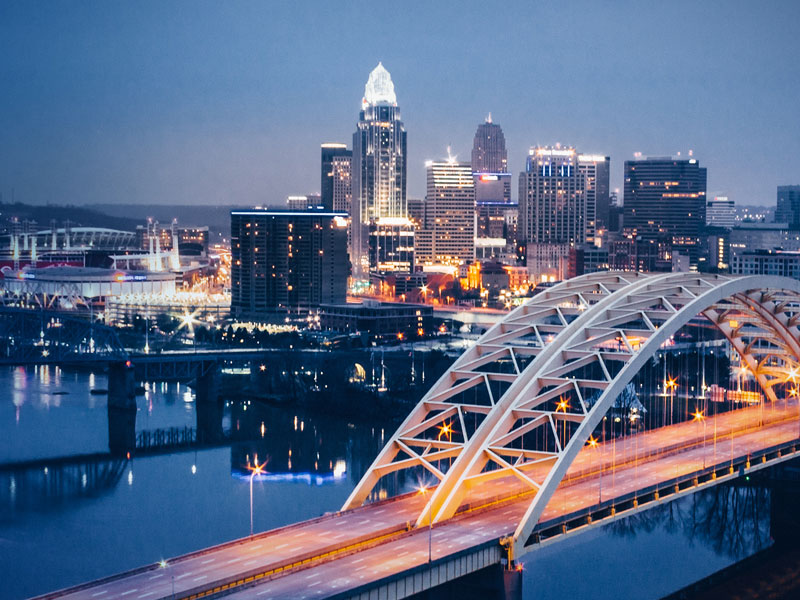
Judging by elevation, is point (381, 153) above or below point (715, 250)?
above

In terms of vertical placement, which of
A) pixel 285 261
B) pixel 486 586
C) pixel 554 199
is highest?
pixel 554 199

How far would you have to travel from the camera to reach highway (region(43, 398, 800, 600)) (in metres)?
21.7

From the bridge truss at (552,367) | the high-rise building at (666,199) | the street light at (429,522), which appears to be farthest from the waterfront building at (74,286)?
the street light at (429,522)

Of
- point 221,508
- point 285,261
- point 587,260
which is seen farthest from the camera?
point 587,260

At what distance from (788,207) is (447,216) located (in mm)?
52621

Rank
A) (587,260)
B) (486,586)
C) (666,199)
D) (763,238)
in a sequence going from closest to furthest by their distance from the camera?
(486,586) → (587,260) → (763,238) → (666,199)

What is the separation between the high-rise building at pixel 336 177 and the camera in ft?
595

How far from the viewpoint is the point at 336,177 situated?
183 m

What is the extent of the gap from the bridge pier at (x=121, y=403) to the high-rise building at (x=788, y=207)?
125 m

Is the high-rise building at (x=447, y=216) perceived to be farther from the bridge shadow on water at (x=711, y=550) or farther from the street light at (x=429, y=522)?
the street light at (x=429, y=522)

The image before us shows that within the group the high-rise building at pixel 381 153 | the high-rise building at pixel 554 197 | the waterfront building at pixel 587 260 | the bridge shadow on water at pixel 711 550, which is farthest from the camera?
the high-rise building at pixel 381 153

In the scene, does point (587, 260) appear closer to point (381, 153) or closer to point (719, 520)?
point (381, 153)

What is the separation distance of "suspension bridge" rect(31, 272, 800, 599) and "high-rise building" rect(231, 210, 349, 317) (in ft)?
195

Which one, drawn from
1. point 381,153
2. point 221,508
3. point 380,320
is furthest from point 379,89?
point 221,508
